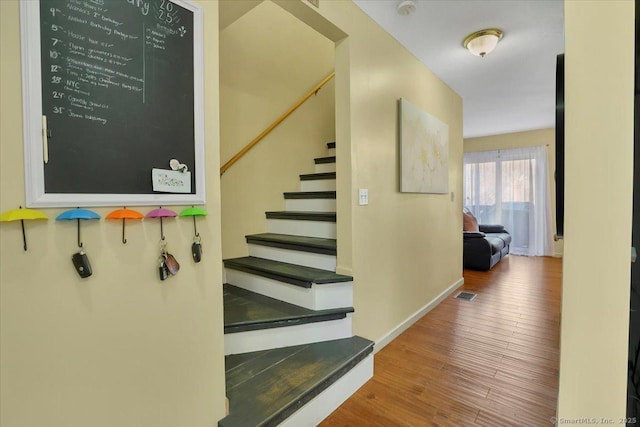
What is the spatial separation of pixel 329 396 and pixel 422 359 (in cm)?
87

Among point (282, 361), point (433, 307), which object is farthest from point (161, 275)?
point (433, 307)

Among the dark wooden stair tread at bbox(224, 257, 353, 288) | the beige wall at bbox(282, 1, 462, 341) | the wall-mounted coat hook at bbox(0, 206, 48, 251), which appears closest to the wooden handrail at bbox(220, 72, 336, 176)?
the dark wooden stair tread at bbox(224, 257, 353, 288)

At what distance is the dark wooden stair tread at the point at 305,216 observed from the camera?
239 centimetres

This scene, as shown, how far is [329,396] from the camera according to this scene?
159 cm

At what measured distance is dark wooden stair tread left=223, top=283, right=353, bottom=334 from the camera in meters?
1.75

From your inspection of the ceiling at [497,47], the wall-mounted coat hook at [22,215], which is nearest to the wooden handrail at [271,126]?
the ceiling at [497,47]

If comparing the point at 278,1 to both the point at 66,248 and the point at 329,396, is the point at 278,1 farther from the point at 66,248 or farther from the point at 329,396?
the point at 329,396

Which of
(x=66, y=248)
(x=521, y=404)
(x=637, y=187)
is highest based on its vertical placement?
(x=637, y=187)

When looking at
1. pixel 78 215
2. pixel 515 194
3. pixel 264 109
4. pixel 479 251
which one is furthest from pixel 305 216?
pixel 515 194

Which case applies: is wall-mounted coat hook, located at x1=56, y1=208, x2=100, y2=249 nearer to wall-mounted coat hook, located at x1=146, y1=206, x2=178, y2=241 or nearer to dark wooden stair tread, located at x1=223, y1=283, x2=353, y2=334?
wall-mounted coat hook, located at x1=146, y1=206, x2=178, y2=241

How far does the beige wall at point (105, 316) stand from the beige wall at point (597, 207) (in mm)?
1149

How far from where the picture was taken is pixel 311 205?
107 inches

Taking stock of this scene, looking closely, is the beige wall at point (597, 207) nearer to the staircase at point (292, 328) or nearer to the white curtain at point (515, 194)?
the staircase at point (292, 328)

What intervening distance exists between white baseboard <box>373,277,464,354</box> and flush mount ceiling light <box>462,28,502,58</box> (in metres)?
2.42
